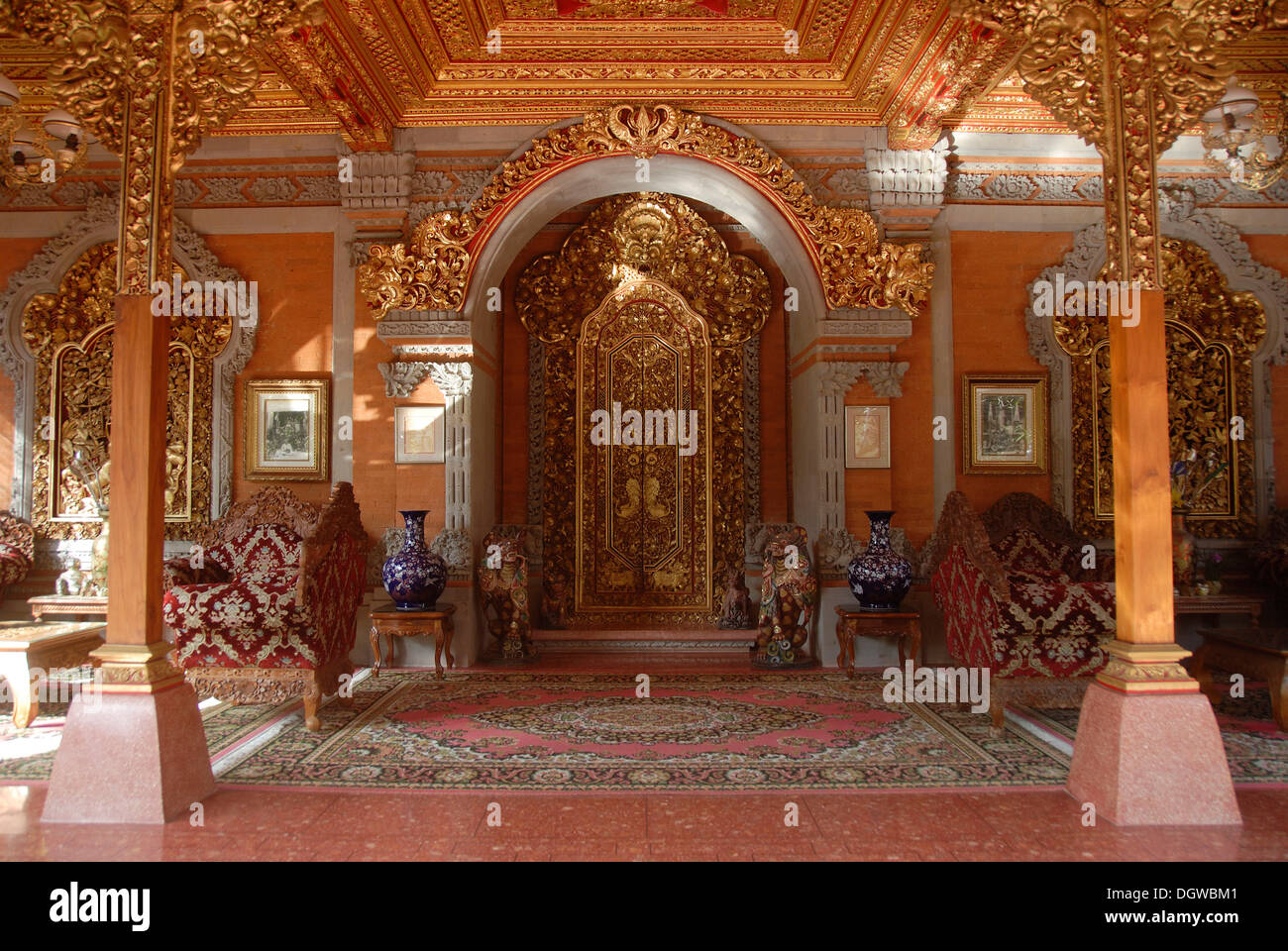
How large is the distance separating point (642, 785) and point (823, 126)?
5.18 m

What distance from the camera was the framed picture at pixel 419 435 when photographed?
656cm

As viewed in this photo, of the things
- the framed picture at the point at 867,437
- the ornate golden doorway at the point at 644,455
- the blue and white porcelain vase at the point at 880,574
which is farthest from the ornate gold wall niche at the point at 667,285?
the blue and white porcelain vase at the point at 880,574

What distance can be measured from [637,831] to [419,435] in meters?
4.05

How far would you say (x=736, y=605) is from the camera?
7.49m

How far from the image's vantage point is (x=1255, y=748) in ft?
14.1

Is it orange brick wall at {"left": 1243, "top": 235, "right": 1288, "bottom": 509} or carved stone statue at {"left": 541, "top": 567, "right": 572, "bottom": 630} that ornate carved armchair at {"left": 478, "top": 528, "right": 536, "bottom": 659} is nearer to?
carved stone statue at {"left": 541, "top": 567, "right": 572, "bottom": 630}

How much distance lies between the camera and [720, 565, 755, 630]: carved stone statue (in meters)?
7.47

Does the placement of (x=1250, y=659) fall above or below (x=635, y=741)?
above

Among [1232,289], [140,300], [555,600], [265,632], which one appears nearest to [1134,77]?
[1232,289]

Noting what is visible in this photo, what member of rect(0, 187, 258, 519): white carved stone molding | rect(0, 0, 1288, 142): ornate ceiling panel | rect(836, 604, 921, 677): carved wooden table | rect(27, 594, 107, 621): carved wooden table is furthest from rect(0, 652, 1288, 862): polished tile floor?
rect(0, 0, 1288, 142): ornate ceiling panel

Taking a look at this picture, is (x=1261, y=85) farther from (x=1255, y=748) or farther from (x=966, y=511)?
(x=1255, y=748)

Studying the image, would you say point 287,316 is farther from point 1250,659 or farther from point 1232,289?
point 1232,289

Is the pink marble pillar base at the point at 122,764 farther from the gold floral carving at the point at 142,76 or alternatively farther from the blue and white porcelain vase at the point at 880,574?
the blue and white porcelain vase at the point at 880,574

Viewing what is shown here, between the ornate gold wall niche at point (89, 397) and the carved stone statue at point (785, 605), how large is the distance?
448 cm
